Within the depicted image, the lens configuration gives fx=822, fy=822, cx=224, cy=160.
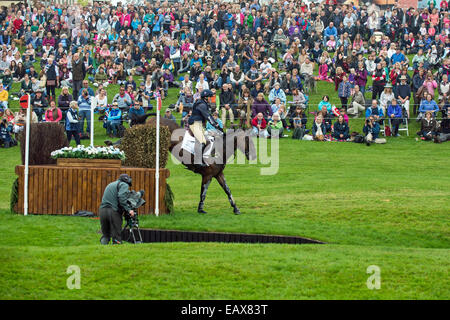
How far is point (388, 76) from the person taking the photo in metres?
37.6

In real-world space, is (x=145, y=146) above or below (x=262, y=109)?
below

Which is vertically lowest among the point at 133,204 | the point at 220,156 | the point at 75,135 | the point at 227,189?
the point at 133,204

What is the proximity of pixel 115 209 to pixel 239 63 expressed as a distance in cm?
2429

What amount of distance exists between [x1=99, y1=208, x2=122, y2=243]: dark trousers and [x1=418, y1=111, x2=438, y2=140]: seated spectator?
19.1 m

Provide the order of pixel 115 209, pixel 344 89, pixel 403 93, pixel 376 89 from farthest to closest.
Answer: pixel 376 89 < pixel 344 89 < pixel 403 93 < pixel 115 209

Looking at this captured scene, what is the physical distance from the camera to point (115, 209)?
17.8 metres

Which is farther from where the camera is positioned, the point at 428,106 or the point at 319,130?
the point at 428,106

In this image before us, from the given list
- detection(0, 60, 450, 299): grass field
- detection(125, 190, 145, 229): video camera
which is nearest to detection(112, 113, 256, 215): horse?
detection(0, 60, 450, 299): grass field

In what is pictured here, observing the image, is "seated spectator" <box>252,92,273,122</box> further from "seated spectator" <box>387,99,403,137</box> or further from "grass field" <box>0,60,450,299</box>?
"seated spectator" <box>387,99,403,137</box>

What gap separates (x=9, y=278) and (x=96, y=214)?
714cm

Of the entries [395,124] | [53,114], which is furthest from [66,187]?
[395,124]

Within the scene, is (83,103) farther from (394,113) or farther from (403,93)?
(403,93)

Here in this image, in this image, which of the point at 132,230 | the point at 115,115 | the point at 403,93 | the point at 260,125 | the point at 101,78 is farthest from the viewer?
the point at 101,78

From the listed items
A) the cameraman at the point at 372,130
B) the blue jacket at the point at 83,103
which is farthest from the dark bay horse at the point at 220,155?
the blue jacket at the point at 83,103
